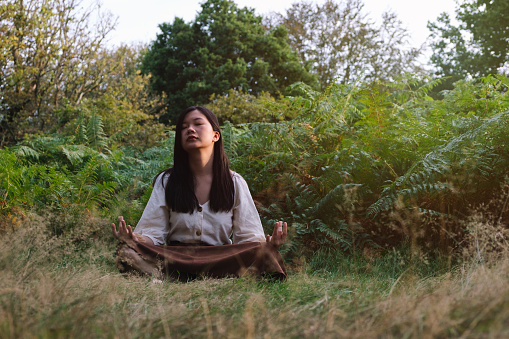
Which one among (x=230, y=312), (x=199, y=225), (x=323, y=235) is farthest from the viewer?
(x=323, y=235)

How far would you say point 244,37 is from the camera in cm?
1697

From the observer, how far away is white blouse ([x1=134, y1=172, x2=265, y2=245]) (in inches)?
127

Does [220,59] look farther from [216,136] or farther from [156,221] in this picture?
[156,221]

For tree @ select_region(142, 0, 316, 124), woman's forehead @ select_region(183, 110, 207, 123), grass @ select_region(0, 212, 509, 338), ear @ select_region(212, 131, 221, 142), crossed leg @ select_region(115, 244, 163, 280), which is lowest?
crossed leg @ select_region(115, 244, 163, 280)

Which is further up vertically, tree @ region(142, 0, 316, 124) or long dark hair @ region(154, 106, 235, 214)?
tree @ region(142, 0, 316, 124)

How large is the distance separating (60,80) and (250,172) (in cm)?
656

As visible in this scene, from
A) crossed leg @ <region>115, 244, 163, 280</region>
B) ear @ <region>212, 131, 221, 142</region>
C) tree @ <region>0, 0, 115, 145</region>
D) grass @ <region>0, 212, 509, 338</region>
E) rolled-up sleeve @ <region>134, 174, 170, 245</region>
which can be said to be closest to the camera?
grass @ <region>0, 212, 509, 338</region>

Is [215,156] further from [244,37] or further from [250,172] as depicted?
[244,37]

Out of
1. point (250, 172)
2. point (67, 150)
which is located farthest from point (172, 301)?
point (67, 150)

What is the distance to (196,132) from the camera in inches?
132

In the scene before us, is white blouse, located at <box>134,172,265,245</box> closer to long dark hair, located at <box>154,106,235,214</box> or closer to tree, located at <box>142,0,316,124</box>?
long dark hair, located at <box>154,106,235,214</box>

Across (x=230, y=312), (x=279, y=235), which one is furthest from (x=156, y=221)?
(x=230, y=312)

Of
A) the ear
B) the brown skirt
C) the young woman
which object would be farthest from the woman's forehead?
the brown skirt

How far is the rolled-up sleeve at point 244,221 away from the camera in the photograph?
128 inches
